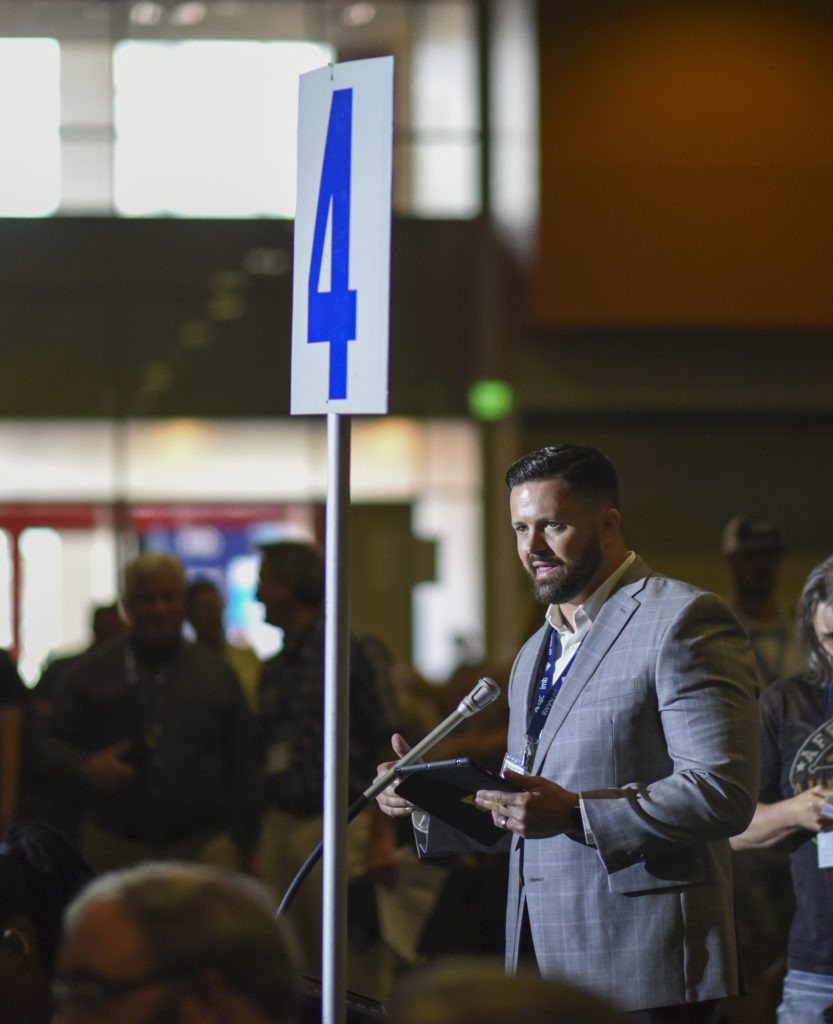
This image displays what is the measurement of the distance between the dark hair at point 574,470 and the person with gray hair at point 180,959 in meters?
1.40

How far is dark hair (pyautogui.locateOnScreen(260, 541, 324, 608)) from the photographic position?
5613 millimetres

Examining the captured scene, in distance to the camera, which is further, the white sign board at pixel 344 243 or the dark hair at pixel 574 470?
the dark hair at pixel 574 470

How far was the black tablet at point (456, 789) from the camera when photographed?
265 centimetres

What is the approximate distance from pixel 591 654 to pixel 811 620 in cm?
97

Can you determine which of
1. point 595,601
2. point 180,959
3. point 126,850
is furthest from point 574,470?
point 126,850

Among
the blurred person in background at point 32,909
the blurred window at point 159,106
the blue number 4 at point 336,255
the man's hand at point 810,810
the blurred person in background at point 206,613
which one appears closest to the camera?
the blue number 4 at point 336,255

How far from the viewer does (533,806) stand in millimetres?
2648

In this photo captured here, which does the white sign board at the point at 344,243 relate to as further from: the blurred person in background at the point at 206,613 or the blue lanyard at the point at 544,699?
the blurred person in background at the point at 206,613

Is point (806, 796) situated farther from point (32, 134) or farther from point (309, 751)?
point (32, 134)

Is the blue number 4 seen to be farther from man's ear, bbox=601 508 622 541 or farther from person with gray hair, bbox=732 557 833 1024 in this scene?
person with gray hair, bbox=732 557 833 1024

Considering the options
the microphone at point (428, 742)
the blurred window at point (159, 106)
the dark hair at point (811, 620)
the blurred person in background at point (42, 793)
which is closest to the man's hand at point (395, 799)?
the microphone at point (428, 742)

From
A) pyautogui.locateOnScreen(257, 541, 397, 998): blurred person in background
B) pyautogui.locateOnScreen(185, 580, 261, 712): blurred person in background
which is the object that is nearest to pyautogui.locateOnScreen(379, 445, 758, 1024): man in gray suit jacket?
pyautogui.locateOnScreen(257, 541, 397, 998): blurred person in background

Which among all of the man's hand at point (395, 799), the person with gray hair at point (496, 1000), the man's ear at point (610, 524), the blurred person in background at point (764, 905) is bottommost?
the blurred person in background at point (764, 905)

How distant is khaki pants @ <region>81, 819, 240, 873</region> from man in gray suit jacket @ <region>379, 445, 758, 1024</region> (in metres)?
2.82
